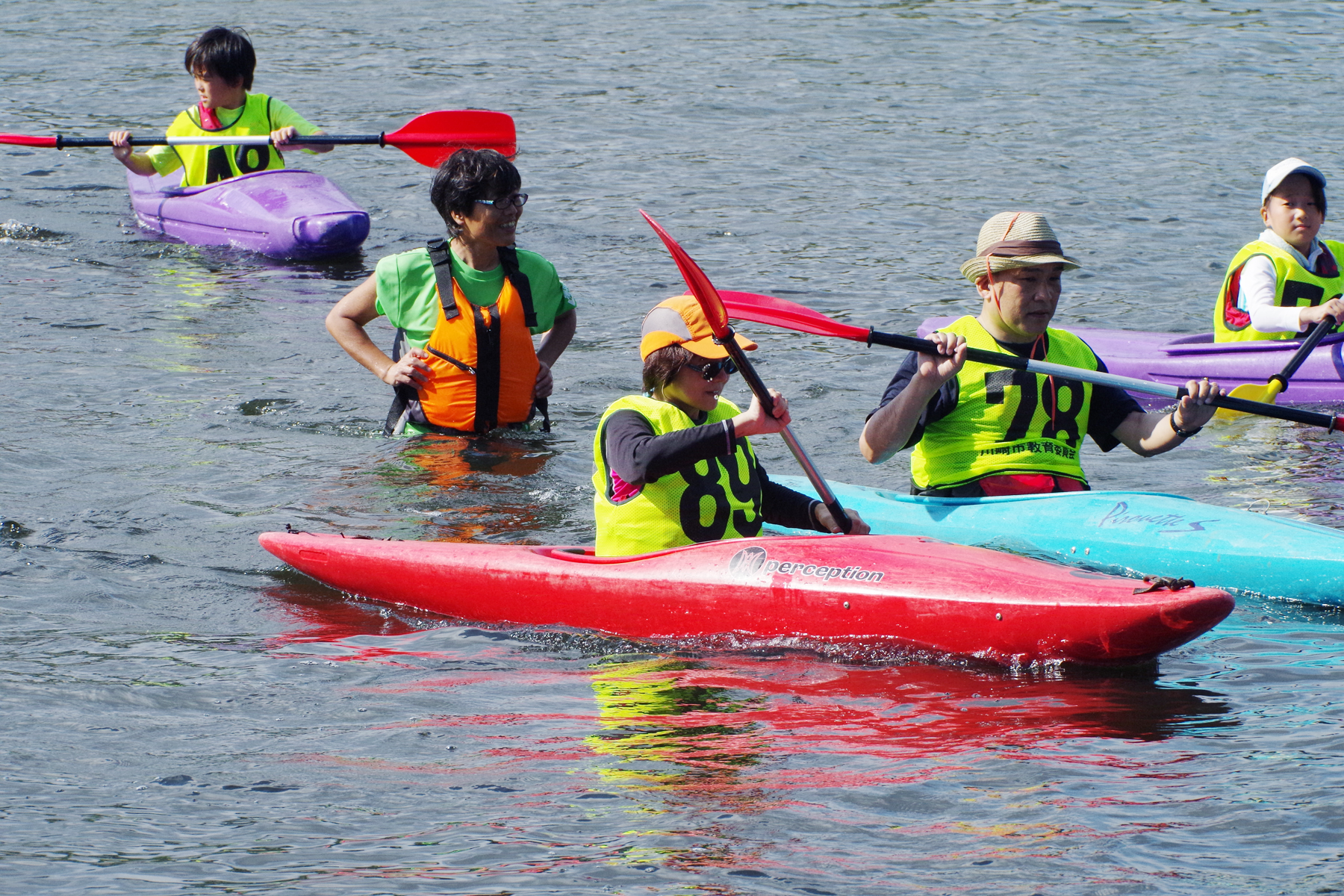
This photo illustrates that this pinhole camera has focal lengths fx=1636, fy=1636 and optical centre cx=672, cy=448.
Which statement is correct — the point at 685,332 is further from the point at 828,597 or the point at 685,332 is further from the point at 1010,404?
the point at 1010,404

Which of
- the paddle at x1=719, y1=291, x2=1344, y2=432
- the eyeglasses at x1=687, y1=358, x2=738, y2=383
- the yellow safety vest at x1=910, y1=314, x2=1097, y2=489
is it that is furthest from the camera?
the yellow safety vest at x1=910, y1=314, x2=1097, y2=489

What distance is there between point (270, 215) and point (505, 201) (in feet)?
14.7

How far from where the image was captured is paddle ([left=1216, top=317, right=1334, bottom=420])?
639 cm

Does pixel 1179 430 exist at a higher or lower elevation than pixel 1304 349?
lower

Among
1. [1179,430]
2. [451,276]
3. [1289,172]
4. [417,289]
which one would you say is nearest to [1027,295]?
[1179,430]

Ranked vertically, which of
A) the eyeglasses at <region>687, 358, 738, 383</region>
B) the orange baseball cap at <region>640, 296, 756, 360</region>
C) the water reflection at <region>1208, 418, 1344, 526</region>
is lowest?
the water reflection at <region>1208, 418, 1344, 526</region>

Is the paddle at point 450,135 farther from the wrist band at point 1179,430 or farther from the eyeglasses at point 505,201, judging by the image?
the wrist band at point 1179,430

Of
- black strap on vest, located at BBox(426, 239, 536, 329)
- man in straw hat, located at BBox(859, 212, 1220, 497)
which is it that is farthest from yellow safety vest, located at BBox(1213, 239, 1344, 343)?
black strap on vest, located at BBox(426, 239, 536, 329)

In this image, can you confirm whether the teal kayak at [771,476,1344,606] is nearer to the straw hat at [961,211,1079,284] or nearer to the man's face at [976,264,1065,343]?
the man's face at [976,264,1065,343]

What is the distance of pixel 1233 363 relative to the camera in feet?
24.5

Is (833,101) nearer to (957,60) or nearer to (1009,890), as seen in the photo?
(957,60)

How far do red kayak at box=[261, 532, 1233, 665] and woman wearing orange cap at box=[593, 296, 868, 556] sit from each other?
0.12 meters

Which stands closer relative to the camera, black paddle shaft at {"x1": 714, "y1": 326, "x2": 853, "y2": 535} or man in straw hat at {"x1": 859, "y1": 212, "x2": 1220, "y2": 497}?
black paddle shaft at {"x1": 714, "y1": 326, "x2": 853, "y2": 535}

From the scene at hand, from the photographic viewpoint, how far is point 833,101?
14.5 metres
